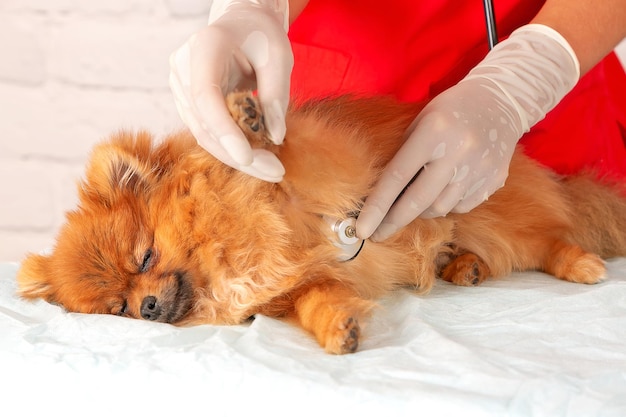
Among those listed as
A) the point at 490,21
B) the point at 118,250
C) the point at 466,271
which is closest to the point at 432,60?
the point at 490,21

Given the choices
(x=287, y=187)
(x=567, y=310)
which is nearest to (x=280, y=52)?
(x=287, y=187)

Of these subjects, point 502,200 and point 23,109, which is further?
point 23,109

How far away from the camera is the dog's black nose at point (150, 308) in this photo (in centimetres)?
182

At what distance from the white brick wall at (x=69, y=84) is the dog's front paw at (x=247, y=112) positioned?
5.54ft

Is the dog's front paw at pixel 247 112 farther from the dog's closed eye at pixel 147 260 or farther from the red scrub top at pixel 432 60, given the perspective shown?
the red scrub top at pixel 432 60

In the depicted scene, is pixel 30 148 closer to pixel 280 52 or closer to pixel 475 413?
pixel 280 52

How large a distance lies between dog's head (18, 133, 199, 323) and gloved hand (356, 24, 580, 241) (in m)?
0.60

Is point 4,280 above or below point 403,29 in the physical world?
below

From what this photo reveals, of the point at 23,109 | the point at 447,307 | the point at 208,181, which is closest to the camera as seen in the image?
the point at 447,307

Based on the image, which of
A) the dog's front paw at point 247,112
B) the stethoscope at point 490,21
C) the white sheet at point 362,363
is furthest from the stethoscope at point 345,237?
the stethoscope at point 490,21

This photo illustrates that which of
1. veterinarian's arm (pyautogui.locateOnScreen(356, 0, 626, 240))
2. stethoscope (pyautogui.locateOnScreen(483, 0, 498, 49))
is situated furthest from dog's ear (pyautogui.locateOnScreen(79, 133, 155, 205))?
stethoscope (pyautogui.locateOnScreen(483, 0, 498, 49))

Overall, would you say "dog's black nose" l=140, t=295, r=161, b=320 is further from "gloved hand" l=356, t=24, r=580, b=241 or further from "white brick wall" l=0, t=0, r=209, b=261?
"white brick wall" l=0, t=0, r=209, b=261

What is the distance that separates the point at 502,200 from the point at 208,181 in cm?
108

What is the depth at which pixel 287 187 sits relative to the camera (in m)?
1.83
